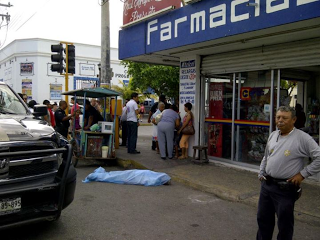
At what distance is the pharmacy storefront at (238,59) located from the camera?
5762 millimetres

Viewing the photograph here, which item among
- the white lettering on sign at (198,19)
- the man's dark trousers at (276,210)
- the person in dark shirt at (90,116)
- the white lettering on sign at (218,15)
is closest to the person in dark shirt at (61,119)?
the person in dark shirt at (90,116)

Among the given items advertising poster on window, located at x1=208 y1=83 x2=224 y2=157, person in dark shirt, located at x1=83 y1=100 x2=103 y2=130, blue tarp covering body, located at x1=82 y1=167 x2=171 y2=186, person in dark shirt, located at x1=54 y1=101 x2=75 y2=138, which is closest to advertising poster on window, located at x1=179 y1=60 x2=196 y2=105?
advertising poster on window, located at x1=208 y1=83 x2=224 y2=157

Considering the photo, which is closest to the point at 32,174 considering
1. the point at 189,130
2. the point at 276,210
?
the point at 276,210

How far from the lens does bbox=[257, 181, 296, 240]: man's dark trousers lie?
3.13m

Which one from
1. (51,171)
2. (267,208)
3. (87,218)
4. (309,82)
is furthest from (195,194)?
(309,82)

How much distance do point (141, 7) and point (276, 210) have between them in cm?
674

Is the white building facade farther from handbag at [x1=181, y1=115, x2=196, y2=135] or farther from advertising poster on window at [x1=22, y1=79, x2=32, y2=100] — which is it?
handbag at [x1=181, y1=115, x2=196, y2=135]

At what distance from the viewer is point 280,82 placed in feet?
23.3

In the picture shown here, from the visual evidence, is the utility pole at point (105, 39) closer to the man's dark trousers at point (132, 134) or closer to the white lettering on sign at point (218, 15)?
the man's dark trousers at point (132, 134)

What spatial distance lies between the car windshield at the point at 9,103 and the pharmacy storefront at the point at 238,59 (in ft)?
12.6

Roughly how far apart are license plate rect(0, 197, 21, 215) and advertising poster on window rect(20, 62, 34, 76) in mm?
30874

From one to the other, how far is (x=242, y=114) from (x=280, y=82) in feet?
3.89

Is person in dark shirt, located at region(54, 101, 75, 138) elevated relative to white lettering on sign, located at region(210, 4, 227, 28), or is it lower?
lower

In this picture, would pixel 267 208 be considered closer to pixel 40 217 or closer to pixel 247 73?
pixel 40 217
